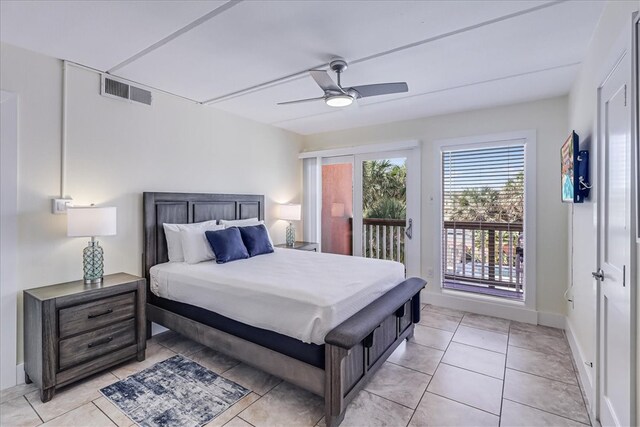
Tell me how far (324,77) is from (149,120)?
2.12 m

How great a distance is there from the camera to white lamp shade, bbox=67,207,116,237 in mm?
2482

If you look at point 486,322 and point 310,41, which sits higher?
point 310,41

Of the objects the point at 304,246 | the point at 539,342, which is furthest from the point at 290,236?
the point at 539,342

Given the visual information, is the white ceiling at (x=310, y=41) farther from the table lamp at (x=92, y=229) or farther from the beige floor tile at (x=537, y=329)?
the beige floor tile at (x=537, y=329)

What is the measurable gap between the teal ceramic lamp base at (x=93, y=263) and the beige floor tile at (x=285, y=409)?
173 cm

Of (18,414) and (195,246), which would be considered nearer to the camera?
(18,414)

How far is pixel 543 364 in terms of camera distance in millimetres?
2711

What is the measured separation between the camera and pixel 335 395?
1919 millimetres

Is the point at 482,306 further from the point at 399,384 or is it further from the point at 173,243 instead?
the point at 173,243

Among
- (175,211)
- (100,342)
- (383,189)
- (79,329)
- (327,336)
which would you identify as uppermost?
(383,189)

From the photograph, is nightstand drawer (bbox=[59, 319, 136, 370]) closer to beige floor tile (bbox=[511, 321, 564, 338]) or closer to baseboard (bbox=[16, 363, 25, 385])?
baseboard (bbox=[16, 363, 25, 385])

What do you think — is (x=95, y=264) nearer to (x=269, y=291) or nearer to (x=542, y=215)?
(x=269, y=291)

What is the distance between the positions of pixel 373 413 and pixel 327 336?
674 mm

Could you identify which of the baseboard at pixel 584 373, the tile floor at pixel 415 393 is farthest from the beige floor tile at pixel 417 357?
the baseboard at pixel 584 373
